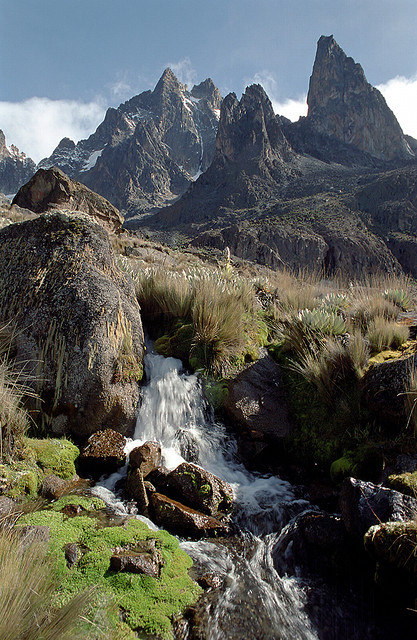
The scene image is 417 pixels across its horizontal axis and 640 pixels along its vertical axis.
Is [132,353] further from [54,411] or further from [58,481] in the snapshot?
[58,481]

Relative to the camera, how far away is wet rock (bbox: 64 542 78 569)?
2502 mm

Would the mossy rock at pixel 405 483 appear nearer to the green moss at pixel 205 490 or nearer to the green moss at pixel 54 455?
the green moss at pixel 205 490

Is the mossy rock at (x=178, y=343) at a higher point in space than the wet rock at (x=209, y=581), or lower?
higher

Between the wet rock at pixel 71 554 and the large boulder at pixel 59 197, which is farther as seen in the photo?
the large boulder at pixel 59 197

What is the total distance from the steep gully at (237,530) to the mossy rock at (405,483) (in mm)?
944

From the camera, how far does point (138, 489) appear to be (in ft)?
11.8

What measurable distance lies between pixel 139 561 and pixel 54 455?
68.2 inches

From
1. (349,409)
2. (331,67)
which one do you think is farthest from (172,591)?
(331,67)

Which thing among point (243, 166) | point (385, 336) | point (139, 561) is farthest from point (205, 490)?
point (243, 166)

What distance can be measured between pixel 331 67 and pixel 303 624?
196 metres

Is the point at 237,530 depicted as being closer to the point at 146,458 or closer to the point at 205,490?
the point at 205,490

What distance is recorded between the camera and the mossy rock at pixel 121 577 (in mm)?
2250

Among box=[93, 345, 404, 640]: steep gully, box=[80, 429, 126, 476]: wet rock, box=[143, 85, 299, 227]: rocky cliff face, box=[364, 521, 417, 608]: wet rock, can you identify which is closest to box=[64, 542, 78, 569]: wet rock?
box=[93, 345, 404, 640]: steep gully

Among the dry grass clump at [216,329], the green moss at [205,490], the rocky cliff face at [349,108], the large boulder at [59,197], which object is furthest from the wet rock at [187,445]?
the rocky cliff face at [349,108]
